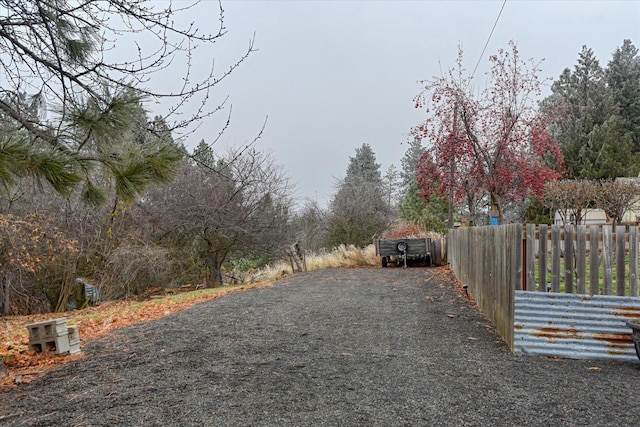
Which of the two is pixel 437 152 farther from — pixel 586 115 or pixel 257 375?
pixel 586 115

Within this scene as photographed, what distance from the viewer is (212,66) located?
4.23 meters

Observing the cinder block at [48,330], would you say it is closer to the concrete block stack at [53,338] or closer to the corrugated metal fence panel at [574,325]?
the concrete block stack at [53,338]

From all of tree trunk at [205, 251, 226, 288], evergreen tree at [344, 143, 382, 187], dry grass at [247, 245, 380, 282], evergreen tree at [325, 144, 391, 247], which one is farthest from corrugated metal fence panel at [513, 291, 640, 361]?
evergreen tree at [344, 143, 382, 187]

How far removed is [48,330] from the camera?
16.1 ft

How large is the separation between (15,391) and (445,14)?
38.1 feet

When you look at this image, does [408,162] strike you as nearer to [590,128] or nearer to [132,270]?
[590,128]

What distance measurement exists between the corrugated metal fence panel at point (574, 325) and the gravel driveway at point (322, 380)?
15 cm

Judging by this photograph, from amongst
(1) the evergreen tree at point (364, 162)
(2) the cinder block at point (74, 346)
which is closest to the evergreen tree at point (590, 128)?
(1) the evergreen tree at point (364, 162)

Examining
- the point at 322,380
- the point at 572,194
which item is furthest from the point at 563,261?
the point at 572,194

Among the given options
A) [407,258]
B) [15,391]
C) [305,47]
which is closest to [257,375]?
[15,391]

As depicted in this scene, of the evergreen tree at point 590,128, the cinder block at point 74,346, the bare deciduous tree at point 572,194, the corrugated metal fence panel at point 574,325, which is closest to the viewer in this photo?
the corrugated metal fence panel at point 574,325

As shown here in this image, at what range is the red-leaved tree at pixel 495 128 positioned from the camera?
11867 millimetres

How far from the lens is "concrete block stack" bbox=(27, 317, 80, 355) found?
485 centimetres

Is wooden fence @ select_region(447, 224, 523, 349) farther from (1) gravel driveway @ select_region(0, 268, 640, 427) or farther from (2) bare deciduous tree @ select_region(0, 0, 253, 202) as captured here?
(2) bare deciduous tree @ select_region(0, 0, 253, 202)
